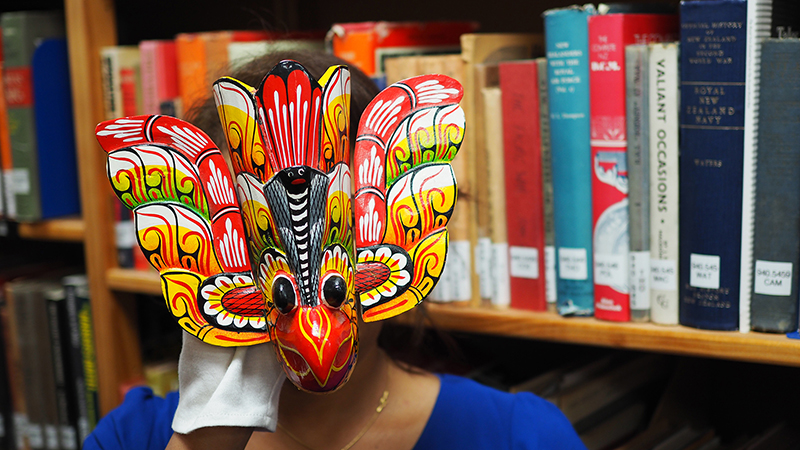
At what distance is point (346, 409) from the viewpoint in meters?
0.69

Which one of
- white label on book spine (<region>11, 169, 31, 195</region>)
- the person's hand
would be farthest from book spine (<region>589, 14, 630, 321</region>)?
white label on book spine (<region>11, 169, 31, 195</region>)

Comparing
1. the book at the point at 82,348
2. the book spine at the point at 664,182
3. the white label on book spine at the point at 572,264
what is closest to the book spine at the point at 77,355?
the book at the point at 82,348

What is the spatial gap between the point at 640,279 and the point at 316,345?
441mm

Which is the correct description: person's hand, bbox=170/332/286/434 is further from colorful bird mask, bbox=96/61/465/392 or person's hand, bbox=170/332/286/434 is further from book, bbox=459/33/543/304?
book, bbox=459/33/543/304

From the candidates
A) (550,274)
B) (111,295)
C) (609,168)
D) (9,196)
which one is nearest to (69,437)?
(111,295)

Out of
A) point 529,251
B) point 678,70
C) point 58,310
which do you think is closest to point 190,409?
point 529,251

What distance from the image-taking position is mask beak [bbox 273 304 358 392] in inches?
17.1

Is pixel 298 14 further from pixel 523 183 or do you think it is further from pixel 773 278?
pixel 773 278

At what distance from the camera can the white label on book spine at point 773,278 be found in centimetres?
68

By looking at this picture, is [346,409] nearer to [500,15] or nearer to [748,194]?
[748,194]

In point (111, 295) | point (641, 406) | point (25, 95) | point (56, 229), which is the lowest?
point (641, 406)

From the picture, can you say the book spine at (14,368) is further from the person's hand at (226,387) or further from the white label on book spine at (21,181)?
the person's hand at (226,387)

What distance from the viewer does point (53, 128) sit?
3.73 feet

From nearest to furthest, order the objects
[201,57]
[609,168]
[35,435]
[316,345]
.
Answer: [316,345]
[609,168]
[201,57]
[35,435]
